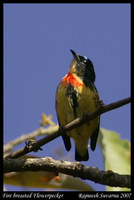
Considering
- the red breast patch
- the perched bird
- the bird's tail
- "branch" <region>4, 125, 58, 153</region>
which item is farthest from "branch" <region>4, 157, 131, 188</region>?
the bird's tail

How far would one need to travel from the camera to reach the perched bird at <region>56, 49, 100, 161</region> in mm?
4777

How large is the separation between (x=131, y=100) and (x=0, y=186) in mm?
1723

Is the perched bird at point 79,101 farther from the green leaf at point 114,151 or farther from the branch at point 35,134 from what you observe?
the green leaf at point 114,151

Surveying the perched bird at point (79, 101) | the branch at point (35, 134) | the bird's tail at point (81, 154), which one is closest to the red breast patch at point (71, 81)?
the perched bird at point (79, 101)

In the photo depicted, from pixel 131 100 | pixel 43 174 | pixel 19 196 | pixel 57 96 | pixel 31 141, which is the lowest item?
pixel 19 196

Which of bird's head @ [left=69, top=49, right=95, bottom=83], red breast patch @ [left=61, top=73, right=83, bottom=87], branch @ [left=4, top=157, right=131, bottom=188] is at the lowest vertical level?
branch @ [left=4, top=157, right=131, bottom=188]

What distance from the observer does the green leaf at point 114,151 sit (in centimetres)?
434

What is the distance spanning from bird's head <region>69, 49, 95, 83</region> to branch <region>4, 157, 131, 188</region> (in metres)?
2.15

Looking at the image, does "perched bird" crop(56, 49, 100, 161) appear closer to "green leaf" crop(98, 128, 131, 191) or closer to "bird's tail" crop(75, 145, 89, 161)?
"bird's tail" crop(75, 145, 89, 161)

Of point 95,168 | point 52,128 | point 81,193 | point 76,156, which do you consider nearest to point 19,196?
point 81,193

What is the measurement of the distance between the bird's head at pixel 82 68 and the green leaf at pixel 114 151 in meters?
0.98

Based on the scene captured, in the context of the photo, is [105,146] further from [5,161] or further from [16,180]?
[5,161]

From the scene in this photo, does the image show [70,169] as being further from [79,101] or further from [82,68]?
[82,68]

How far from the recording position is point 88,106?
4746 mm
